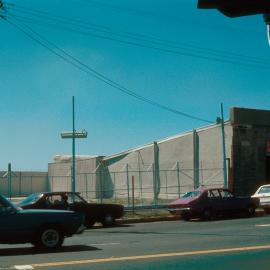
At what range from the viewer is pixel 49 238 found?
12.0 meters

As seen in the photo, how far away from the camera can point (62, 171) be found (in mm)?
50906

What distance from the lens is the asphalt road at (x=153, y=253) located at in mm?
9594

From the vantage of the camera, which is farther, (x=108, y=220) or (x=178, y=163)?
(x=178, y=163)

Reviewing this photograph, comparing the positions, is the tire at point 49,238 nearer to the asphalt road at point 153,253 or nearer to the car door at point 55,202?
the asphalt road at point 153,253

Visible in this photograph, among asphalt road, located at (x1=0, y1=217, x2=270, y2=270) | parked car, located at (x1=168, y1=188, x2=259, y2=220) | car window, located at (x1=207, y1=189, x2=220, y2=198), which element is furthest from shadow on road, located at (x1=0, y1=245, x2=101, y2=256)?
car window, located at (x1=207, y1=189, x2=220, y2=198)

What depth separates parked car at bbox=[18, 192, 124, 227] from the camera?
19.3 metres

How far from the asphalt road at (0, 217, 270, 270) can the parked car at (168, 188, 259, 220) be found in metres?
7.93

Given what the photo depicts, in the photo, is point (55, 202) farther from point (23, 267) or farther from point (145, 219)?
point (23, 267)

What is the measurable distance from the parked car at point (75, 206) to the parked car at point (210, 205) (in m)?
3.39

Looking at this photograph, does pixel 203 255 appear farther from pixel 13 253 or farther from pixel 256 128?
pixel 256 128

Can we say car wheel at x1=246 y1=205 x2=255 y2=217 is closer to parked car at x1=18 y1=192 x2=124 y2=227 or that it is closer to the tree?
parked car at x1=18 y1=192 x2=124 y2=227

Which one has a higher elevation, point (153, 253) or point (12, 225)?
point (12, 225)

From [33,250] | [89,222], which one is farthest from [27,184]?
[33,250]

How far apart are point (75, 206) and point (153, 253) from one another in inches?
361
